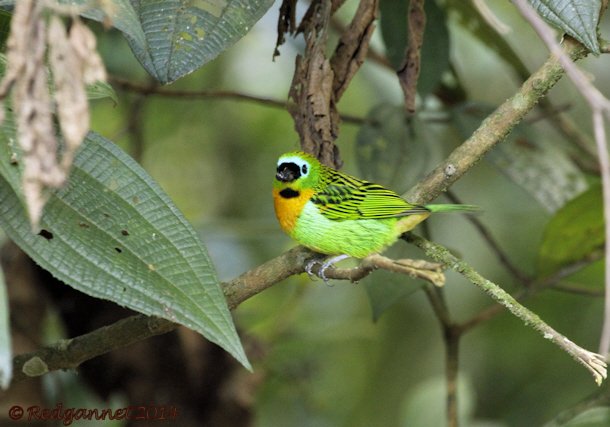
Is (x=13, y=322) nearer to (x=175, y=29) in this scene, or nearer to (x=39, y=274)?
(x=39, y=274)

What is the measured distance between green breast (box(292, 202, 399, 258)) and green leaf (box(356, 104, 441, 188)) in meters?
0.25

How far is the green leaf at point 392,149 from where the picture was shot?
7.00 ft

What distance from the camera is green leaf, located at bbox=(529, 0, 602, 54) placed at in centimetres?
134

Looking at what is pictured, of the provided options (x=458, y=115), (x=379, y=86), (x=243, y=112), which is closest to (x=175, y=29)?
(x=458, y=115)

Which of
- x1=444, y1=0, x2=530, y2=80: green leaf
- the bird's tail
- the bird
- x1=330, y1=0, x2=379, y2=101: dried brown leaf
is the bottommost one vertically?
the bird

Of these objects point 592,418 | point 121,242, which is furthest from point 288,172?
point 592,418

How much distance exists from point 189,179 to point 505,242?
1.47 meters

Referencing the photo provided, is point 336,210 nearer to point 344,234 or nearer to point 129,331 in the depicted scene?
point 344,234

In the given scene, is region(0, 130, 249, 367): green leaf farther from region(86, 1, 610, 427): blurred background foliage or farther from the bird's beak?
region(86, 1, 610, 427): blurred background foliage

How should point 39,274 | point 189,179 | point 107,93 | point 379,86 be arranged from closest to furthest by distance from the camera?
point 107,93
point 39,274
point 379,86
point 189,179

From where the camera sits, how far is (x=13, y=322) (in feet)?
7.74

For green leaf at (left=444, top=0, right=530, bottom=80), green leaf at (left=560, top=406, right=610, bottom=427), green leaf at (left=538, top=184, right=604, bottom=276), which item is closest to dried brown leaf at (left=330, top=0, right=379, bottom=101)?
green leaf at (left=538, top=184, right=604, bottom=276)

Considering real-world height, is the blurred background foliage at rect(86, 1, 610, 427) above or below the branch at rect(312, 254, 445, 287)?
below

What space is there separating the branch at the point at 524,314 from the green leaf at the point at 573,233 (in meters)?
0.74
